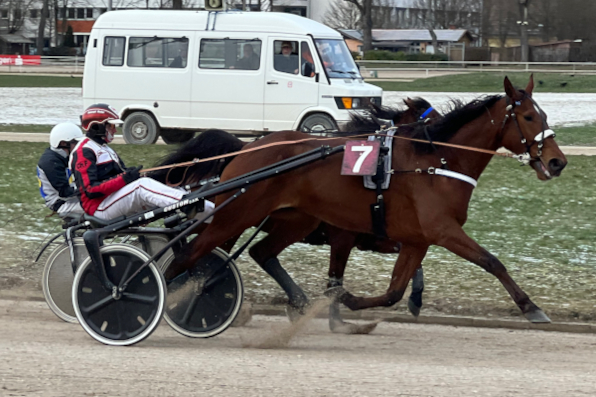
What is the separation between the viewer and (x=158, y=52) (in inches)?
608

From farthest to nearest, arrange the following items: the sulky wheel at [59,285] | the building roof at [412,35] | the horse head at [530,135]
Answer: the building roof at [412,35] < the sulky wheel at [59,285] < the horse head at [530,135]

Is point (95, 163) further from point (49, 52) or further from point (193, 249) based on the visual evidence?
point (49, 52)

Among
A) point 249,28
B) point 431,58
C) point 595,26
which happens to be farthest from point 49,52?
point 249,28

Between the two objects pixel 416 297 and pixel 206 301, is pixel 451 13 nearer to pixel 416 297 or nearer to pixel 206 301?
pixel 416 297

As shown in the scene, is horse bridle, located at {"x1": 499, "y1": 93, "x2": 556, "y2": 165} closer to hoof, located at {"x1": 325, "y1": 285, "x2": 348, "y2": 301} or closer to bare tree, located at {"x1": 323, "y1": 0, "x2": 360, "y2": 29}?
hoof, located at {"x1": 325, "y1": 285, "x2": 348, "y2": 301}

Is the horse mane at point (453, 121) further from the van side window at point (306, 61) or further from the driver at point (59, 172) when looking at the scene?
the van side window at point (306, 61)

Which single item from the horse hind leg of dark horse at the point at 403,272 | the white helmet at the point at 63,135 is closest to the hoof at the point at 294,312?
the horse hind leg of dark horse at the point at 403,272

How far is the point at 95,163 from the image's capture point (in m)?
5.47

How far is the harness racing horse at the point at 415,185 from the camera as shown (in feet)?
17.9

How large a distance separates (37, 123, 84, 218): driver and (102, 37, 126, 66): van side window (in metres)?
9.99

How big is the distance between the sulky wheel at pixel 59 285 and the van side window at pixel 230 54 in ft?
31.2

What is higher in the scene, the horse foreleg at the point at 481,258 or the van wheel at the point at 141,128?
the van wheel at the point at 141,128

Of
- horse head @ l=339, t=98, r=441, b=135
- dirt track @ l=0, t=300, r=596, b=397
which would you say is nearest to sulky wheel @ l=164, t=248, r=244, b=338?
dirt track @ l=0, t=300, r=596, b=397

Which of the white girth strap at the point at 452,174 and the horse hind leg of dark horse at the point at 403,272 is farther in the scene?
the horse hind leg of dark horse at the point at 403,272
